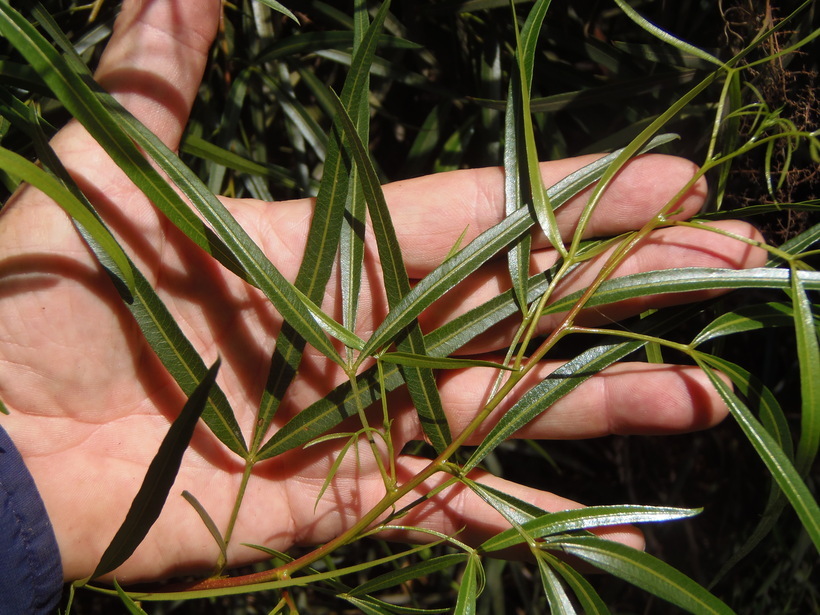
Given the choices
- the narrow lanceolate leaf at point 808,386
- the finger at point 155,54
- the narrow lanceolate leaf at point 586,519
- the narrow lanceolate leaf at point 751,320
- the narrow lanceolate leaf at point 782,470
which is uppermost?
the finger at point 155,54

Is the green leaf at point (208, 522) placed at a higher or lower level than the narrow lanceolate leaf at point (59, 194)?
lower

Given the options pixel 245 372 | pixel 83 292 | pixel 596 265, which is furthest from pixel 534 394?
pixel 83 292

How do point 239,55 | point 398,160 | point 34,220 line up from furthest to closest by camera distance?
1. point 398,160
2. point 239,55
3. point 34,220

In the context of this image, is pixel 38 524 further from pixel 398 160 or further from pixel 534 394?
pixel 398 160

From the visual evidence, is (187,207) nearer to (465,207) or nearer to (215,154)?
(215,154)

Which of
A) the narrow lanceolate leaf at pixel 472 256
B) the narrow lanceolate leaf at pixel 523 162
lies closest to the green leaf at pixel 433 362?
the narrow lanceolate leaf at pixel 472 256

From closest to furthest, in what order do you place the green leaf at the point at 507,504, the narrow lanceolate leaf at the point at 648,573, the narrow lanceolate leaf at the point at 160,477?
the narrow lanceolate leaf at the point at 160,477 < the narrow lanceolate leaf at the point at 648,573 < the green leaf at the point at 507,504

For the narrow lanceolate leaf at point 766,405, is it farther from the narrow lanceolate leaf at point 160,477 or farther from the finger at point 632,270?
the narrow lanceolate leaf at point 160,477
